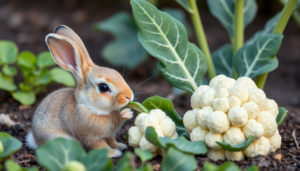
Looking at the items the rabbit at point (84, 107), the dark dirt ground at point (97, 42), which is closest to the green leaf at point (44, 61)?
the dark dirt ground at point (97, 42)

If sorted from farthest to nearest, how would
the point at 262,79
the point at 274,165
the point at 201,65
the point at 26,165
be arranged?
1. the point at 262,79
2. the point at 201,65
3. the point at 26,165
4. the point at 274,165

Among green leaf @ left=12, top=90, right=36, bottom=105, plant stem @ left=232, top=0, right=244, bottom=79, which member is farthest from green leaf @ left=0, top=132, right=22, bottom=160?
plant stem @ left=232, top=0, right=244, bottom=79

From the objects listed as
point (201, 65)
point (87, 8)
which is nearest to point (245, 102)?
point (201, 65)

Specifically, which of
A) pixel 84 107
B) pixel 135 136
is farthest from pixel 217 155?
pixel 84 107

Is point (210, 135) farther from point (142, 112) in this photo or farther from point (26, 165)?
point (26, 165)

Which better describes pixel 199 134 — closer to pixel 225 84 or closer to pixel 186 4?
pixel 225 84

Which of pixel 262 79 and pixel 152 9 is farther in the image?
pixel 262 79
